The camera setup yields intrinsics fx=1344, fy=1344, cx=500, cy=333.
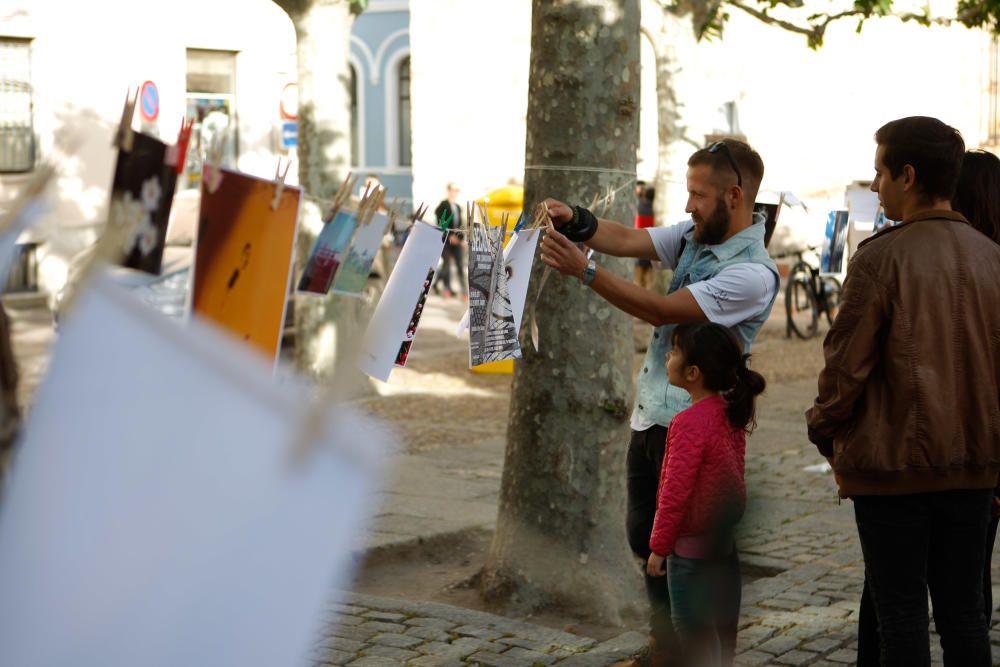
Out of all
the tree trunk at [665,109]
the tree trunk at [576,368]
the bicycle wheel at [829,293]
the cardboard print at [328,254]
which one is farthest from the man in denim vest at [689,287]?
the bicycle wheel at [829,293]

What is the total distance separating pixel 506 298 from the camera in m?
4.57

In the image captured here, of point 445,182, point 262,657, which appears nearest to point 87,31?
point 445,182

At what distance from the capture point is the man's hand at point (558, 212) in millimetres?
4480

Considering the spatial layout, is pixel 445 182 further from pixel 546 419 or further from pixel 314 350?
pixel 546 419

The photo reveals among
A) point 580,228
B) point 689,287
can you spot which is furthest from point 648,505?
point 580,228

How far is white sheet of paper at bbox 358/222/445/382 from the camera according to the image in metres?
3.97

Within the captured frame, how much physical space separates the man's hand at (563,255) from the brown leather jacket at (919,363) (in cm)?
84

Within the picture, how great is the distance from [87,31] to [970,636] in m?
18.4

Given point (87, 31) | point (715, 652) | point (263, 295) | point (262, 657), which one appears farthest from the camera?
point (87, 31)

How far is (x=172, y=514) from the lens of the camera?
3.56ft

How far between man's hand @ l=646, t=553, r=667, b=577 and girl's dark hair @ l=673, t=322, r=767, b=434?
47cm

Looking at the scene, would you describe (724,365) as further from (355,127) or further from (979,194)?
Result: (355,127)

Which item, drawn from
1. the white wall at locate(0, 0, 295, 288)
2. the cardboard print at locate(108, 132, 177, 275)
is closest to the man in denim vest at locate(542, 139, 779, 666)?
the cardboard print at locate(108, 132, 177, 275)

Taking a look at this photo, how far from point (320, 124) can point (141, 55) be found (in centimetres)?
1054
